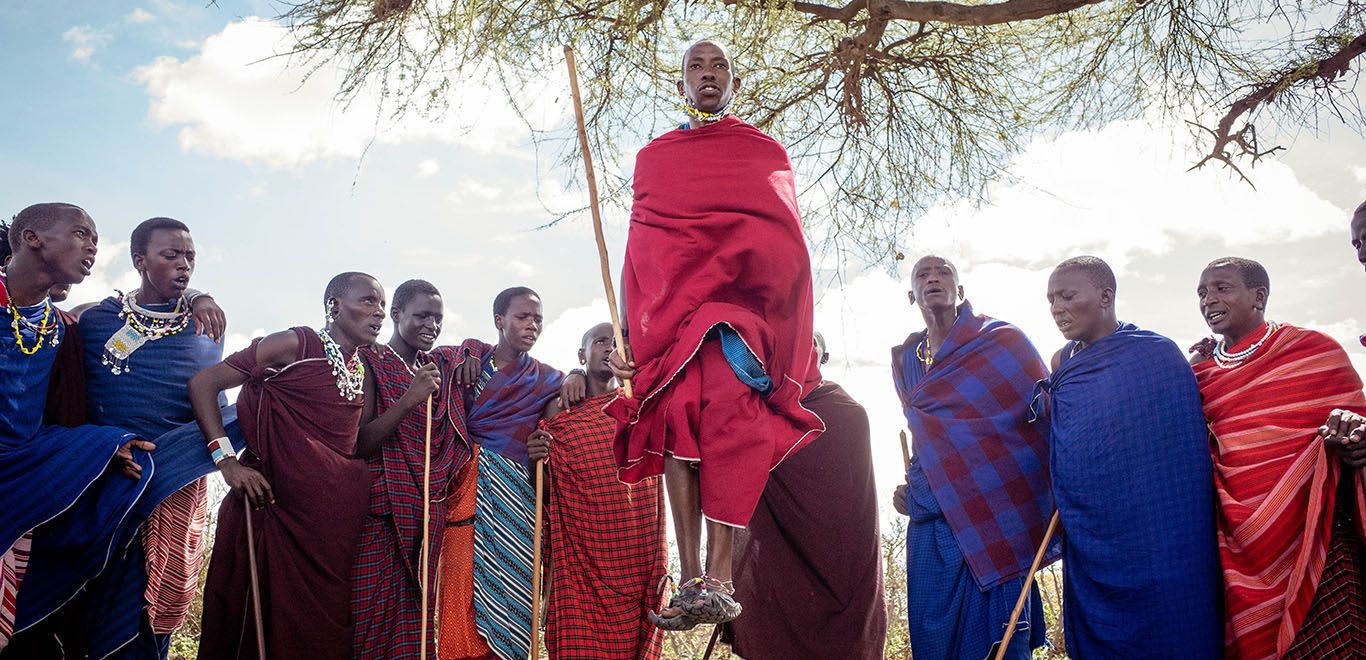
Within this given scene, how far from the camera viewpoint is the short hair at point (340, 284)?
566 cm

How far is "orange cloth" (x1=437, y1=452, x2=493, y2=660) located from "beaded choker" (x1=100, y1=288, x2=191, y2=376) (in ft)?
5.84

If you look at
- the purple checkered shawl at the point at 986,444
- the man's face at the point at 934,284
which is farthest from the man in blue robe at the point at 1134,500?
the man's face at the point at 934,284

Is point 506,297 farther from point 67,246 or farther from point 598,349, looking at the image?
point 67,246

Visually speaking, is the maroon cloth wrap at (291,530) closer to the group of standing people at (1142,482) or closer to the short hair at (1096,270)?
the group of standing people at (1142,482)

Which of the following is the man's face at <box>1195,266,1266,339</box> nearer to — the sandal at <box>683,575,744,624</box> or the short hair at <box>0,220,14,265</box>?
the sandal at <box>683,575,744,624</box>

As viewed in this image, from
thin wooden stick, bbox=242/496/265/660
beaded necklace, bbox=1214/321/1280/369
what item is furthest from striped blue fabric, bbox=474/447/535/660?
beaded necklace, bbox=1214/321/1280/369

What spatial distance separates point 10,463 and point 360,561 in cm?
173

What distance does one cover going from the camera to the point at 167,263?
5219mm

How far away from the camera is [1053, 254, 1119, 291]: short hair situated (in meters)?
5.33

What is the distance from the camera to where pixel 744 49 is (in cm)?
717

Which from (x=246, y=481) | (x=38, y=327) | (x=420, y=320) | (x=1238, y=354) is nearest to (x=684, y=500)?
(x=246, y=481)

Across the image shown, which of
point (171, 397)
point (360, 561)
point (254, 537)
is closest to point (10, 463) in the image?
point (171, 397)

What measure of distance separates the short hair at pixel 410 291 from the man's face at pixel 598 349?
38.4 inches

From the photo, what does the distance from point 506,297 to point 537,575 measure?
5.83ft
